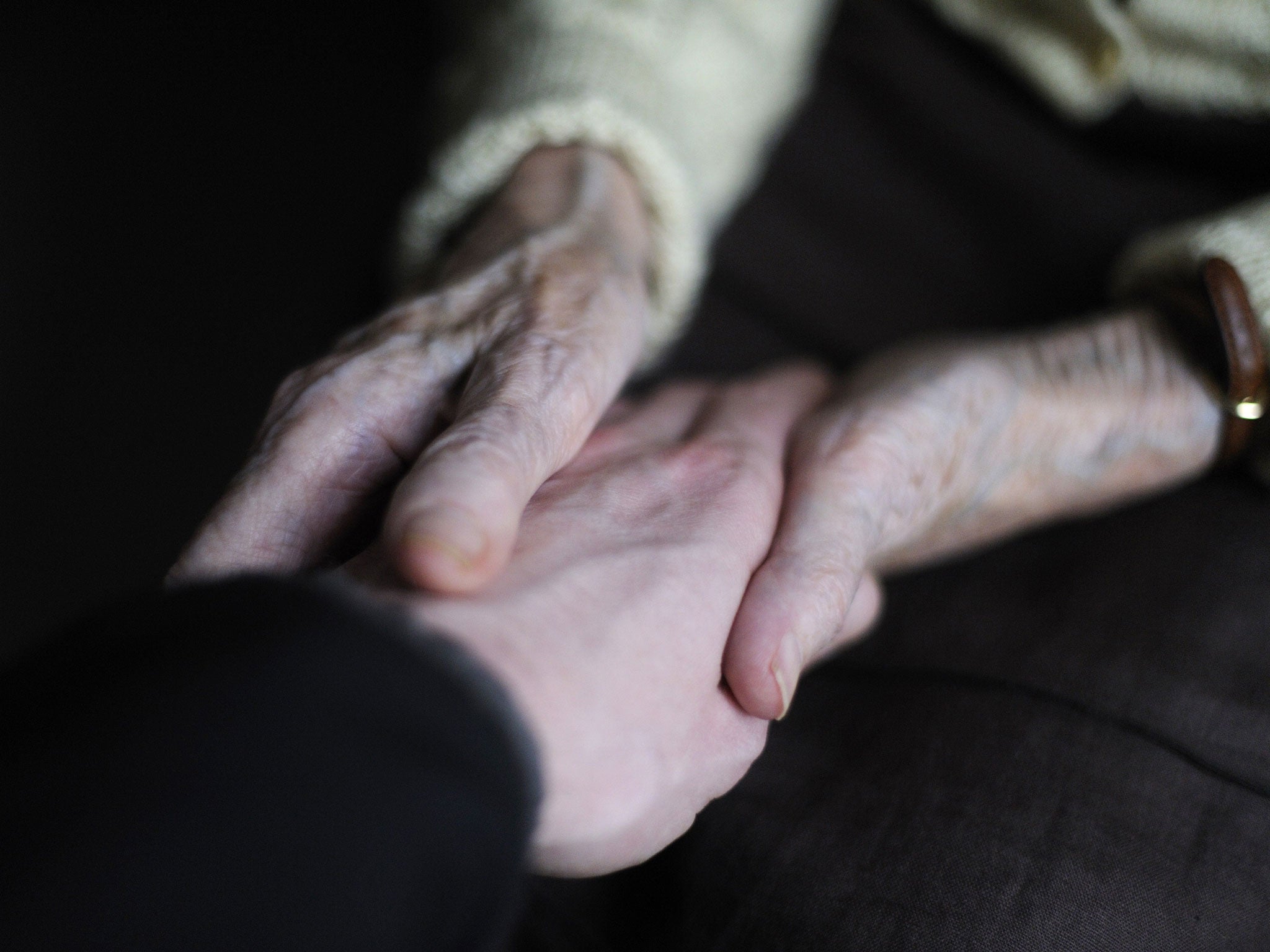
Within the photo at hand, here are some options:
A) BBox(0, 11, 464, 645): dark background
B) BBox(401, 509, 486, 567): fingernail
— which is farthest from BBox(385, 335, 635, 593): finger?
BBox(0, 11, 464, 645): dark background

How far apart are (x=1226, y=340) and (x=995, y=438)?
0.60 ft

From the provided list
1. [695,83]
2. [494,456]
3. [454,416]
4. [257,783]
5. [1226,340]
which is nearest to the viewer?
[257,783]

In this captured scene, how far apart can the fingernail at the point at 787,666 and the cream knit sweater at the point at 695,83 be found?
459 mm

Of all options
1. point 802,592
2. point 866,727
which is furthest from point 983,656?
point 802,592

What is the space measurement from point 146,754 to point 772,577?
342mm

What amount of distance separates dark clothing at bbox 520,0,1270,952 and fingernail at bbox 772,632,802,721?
0.12 m

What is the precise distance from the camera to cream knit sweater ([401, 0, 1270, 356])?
819 millimetres

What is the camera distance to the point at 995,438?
0.76 m

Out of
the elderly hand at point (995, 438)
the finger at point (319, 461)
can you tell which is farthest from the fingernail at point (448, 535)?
the elderly hand at point (995, 438)

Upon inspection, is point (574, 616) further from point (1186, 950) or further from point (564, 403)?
point (1186, 950)

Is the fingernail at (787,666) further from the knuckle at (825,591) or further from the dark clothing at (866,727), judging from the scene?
the dark clothing at (866,727)

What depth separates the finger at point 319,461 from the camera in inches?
19.9

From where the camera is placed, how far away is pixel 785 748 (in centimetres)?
64

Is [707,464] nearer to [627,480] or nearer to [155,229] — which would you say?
[627,480]
